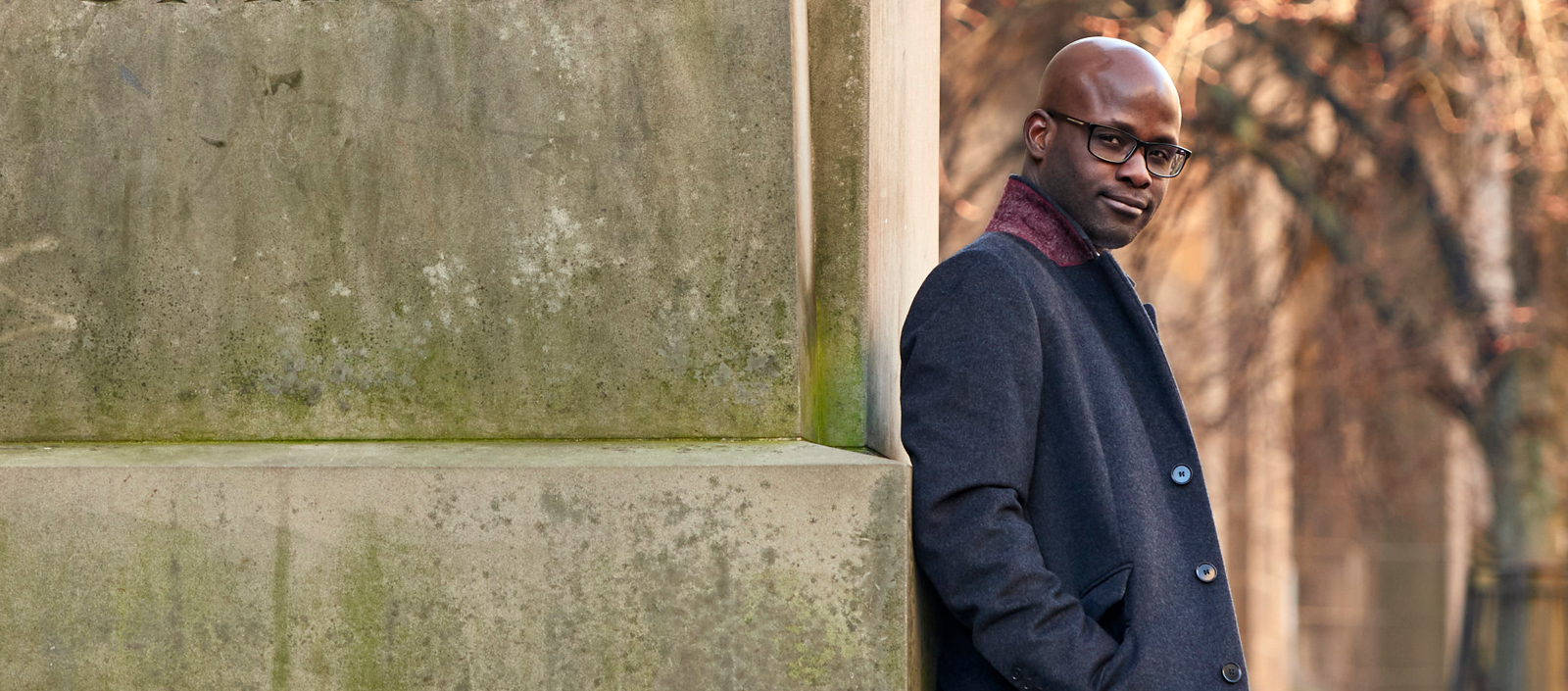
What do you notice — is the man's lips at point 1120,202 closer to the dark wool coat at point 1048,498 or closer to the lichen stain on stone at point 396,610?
the dark wool coat at point 1048,498

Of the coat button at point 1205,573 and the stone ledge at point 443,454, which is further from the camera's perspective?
the coat button at point 1205,573

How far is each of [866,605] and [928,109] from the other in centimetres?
150

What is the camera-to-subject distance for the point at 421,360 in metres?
2.18

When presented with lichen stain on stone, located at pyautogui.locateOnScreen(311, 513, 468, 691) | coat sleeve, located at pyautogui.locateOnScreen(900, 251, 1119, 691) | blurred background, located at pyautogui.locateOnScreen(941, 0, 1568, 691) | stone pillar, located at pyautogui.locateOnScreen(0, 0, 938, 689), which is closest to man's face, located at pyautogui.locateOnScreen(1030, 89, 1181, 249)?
coat sleeve, located at pyautogui.locateOnScreen(900, 251, 1119, 691)

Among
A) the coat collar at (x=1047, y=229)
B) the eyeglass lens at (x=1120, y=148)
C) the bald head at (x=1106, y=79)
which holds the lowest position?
the coat collar at (x=1047, y=229)

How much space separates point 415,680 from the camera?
6.82ft

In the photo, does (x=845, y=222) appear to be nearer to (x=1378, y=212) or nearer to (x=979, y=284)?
(x=979, y=284)

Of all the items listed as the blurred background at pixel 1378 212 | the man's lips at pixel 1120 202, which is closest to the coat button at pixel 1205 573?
the man's lips at pixel 1120 202

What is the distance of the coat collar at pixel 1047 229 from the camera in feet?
7.84

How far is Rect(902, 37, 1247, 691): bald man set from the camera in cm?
209

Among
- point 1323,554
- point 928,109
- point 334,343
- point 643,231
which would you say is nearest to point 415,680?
point 334,343

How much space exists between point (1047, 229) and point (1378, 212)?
25.7ft

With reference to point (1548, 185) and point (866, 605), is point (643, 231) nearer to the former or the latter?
point (866, 605)

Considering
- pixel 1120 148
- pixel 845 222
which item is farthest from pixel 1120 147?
pixel 845 222
